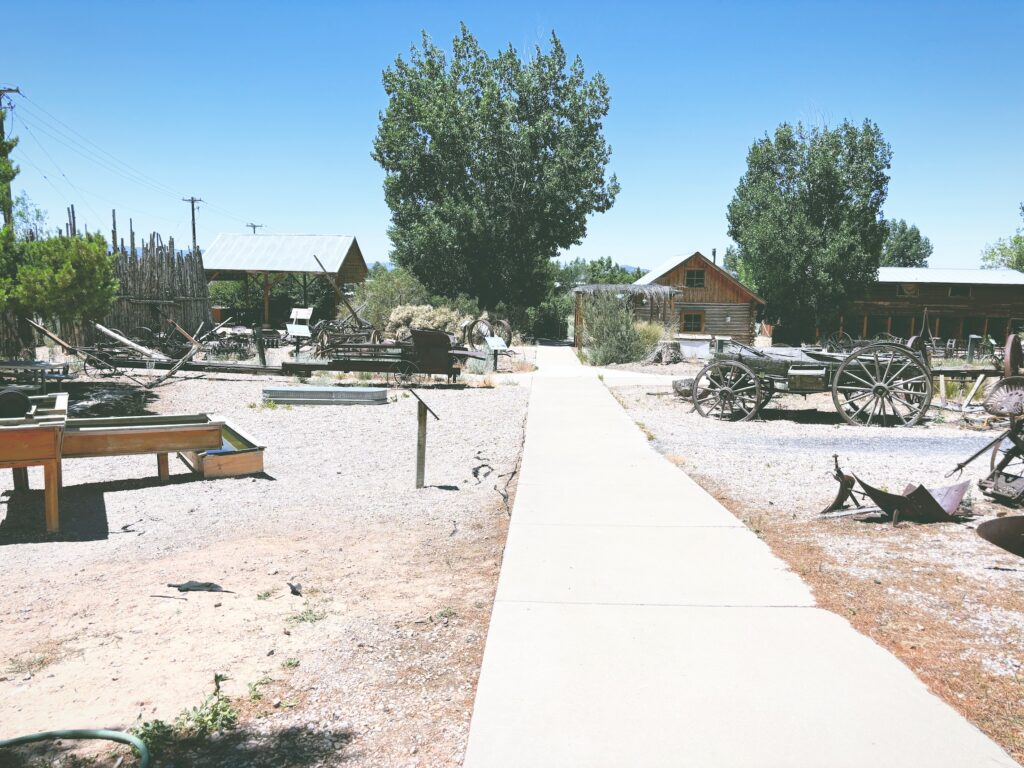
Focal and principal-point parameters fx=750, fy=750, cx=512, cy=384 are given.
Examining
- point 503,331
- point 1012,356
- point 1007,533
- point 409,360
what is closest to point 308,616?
point 1007,533

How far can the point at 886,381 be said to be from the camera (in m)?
11.8

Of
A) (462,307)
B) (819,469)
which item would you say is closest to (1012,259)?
(462,307)

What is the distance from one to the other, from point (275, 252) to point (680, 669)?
33.2 meters

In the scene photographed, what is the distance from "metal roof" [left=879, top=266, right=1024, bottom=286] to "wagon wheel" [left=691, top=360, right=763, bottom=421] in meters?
35.0

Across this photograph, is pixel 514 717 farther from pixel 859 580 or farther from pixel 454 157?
pixel 454 157

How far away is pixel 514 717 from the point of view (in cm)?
313

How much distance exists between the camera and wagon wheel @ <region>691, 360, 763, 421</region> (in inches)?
482

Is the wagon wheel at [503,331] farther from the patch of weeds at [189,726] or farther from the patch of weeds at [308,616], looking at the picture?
the patch of weeds at [189,726]

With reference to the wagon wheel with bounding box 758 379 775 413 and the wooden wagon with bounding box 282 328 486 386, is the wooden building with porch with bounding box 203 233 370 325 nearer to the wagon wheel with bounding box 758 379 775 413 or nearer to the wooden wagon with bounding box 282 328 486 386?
the wooden wagon with bounding box 282 328 486 386

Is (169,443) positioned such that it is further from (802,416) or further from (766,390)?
(802,416)

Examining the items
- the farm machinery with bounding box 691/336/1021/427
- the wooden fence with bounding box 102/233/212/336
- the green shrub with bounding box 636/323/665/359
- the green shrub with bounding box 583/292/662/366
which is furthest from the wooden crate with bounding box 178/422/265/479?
the green shrub with bounding box 636/323/665/359

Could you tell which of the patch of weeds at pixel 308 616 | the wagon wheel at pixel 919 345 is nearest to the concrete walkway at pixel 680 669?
the patch of weeds at pixel 308 616

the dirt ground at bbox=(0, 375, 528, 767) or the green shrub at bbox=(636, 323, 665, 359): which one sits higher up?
the green shrub at bbox=(636, 323, 665, 359)

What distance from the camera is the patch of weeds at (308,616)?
4.22 meters
